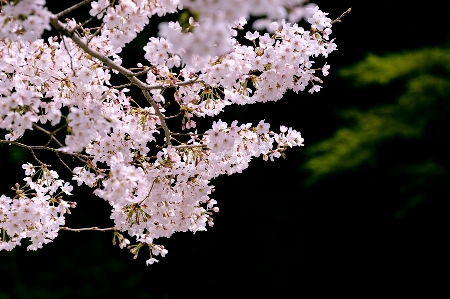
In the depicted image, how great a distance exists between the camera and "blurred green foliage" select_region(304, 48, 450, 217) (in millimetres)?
7234

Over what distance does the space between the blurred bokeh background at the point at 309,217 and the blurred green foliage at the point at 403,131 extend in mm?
23

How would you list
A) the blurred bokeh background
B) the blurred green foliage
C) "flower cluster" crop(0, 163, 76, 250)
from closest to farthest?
"flower cluster" crop(0, 163, 76, 250), the blurred green foliage, the blurred bokeh background

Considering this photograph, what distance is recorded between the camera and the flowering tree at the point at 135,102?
8.11 feet

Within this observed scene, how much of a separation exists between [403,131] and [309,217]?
1743mm

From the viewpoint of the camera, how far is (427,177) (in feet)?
23.2

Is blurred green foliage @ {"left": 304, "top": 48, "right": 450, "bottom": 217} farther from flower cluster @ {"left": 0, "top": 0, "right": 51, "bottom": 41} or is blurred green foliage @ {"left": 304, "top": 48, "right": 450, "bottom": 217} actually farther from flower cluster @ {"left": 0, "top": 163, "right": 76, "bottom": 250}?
flower cluster @ {"left": 0, "top": 0, "right": 51, "bottom": 41}

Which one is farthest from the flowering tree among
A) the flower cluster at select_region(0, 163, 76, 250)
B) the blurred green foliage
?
the blurred green foliage

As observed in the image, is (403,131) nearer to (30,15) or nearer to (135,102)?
(135,102)

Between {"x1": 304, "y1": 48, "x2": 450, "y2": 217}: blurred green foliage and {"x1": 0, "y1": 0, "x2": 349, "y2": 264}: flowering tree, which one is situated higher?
{"x1": 304, "y1": 48, "x2": 450, "y2": 217}: blurred green foliage

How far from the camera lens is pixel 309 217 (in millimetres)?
8523

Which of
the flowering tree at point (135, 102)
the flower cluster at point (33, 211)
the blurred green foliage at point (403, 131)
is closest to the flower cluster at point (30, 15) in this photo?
the flowering tree at point (135, 102)

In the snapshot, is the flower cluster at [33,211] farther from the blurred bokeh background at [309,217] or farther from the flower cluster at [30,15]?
the blurred bokeh background at [309,217]

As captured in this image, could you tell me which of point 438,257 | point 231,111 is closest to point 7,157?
point 231,111

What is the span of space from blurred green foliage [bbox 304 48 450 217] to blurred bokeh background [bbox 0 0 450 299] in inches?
0.9
